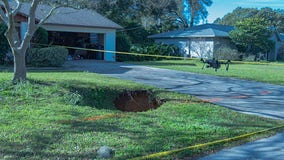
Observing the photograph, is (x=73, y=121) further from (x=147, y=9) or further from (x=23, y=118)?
(x=147, y=9)

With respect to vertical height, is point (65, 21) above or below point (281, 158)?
above

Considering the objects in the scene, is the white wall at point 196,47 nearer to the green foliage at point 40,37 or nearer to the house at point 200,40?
the house at point 200,40

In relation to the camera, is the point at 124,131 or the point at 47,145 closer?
the point at 47,145

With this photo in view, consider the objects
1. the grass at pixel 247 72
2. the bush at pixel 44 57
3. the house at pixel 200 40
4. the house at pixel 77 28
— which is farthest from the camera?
the house at pixel 200 40

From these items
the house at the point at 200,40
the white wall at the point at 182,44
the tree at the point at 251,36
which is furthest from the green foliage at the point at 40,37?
the tree at the point at 251,36

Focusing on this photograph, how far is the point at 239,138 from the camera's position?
5750 mm

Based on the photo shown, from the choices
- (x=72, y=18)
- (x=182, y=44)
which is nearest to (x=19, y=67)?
(x=72, y=18)

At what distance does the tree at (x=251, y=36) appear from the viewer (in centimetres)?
3331

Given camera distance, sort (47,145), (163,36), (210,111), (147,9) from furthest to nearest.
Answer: (147,9) → (163,36) → (210,111) → (47,145)

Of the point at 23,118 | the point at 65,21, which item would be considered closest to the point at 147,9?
the point at 65,21

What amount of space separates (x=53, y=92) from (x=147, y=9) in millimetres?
33527

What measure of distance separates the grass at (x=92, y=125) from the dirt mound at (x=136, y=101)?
387 mm

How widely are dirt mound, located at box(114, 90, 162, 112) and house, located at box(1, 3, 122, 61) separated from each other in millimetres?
12788

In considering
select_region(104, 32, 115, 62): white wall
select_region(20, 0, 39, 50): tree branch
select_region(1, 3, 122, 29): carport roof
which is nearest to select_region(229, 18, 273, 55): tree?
select_region(104, 32, 115, 62): white wall
